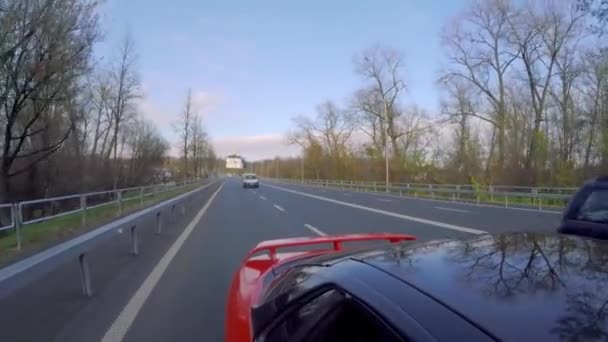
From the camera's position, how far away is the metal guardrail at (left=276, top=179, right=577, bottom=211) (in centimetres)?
2380

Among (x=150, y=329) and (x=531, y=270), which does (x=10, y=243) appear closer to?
(x=150, y=329)

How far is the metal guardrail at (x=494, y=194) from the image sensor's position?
78.1 ft

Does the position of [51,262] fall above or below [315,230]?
above

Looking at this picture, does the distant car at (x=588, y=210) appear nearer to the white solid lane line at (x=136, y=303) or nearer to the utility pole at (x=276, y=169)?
the white solid lane line at (x=136, y=303)

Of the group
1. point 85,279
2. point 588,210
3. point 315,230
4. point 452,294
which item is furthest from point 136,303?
point 315,230

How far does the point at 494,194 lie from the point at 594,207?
82.4 ft

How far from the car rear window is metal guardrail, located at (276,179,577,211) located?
17121 mm

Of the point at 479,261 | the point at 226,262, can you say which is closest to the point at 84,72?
the point at 226,262

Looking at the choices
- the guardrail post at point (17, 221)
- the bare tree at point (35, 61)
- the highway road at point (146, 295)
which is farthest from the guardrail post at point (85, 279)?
the bare tree at point (35, 61)

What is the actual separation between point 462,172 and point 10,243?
42.6 metres

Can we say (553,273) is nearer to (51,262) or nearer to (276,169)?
(51,262)

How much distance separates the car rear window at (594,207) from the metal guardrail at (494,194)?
56.2ft

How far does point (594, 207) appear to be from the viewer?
4.10 m

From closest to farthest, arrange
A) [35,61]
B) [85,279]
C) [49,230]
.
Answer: [85,279]
[49,230]
[35,61]
